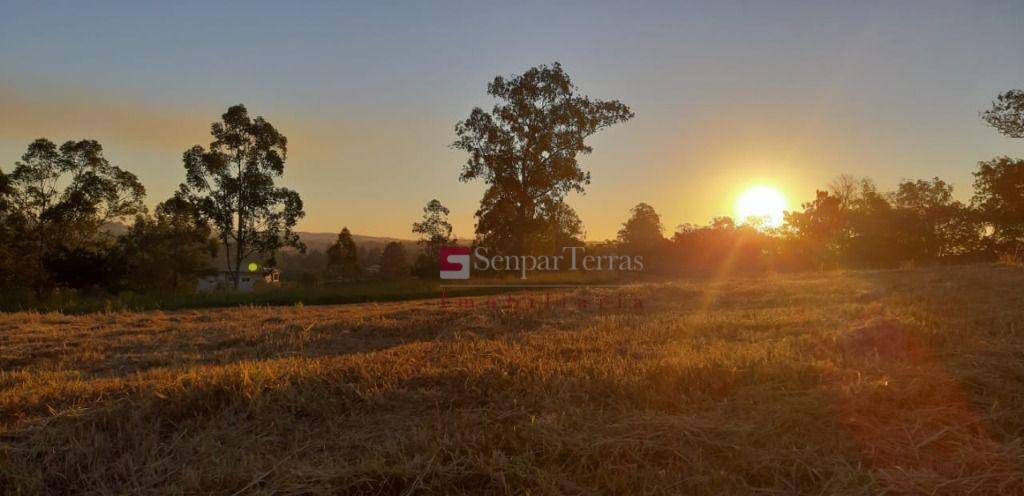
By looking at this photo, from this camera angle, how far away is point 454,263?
93.9 ft

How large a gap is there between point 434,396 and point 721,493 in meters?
2.13

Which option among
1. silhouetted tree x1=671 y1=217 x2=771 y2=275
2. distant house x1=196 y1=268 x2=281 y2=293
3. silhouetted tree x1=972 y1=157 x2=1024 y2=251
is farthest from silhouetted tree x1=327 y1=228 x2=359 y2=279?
silhouetted tree x1=972 y1=157 x2=1024 y2=251

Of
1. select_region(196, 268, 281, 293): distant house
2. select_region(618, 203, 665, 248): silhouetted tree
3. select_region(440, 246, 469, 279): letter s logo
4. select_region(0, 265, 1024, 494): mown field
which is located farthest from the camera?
select_region(618, 203, 665, 248): silhouetted tree

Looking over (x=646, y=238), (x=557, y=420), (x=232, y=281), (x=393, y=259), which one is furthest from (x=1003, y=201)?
(x=393, y=259)

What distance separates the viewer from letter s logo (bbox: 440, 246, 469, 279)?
88.1 feet

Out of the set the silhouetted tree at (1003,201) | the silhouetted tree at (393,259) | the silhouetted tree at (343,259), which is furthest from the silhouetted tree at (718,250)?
the silhouetted tree at (343,259)

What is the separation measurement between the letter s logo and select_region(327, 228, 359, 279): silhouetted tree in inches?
1085

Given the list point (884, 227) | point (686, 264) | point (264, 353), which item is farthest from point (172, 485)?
point (884, 227)

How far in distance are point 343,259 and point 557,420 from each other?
57.2 metres

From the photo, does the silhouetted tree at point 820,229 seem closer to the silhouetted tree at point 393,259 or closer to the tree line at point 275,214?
the tree line at point 275,214

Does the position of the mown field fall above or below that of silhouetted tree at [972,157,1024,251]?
below

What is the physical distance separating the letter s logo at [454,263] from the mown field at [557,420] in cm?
2044

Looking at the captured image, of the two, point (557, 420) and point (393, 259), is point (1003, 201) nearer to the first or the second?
point (557, 420)

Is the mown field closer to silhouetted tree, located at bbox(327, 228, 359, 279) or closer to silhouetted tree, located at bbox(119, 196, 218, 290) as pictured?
silhouetted tree, located at bbox(119, 196, 218, 290)
